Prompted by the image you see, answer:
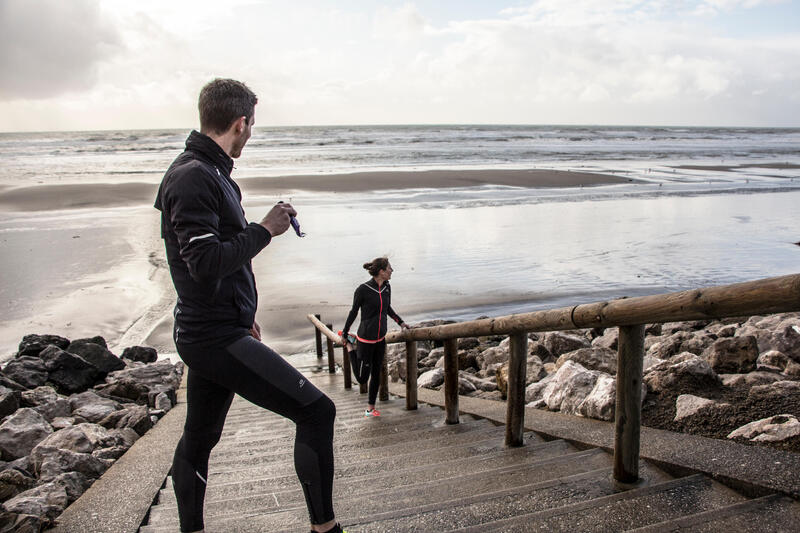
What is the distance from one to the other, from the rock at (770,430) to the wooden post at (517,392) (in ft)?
3.32

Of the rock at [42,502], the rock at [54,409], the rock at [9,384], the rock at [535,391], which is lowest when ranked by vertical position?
the rock at [54,409]

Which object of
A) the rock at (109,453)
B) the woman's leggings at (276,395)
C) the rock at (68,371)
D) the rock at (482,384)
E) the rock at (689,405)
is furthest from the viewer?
the rock at (68,371)

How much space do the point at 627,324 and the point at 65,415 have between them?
5270 millimetres

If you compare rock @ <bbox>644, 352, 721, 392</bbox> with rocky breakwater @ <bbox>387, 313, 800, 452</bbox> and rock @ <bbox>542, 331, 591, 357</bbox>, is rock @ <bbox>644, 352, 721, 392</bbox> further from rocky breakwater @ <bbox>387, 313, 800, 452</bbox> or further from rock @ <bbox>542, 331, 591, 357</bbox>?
rock @ <bbox>542, 331, 591, 357</bbox>

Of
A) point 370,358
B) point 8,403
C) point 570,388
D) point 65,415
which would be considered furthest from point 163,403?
point 570,388

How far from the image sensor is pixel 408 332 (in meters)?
5.29

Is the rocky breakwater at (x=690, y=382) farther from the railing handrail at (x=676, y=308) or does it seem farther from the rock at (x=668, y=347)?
the railing handrail at (x=676, y=308)

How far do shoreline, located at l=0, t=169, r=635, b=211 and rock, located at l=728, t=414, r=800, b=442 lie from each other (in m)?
23.0

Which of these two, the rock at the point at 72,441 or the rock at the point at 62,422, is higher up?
the rock at the point at 72,441

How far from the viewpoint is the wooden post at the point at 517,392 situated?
138 inches

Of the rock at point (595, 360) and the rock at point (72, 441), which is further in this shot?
the rock at point (595, 360)

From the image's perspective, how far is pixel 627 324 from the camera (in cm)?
263

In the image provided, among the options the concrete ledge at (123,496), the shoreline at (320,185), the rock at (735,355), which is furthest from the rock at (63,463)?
the shoreline at (320,185)

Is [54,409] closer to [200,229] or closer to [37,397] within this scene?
[37,397]
